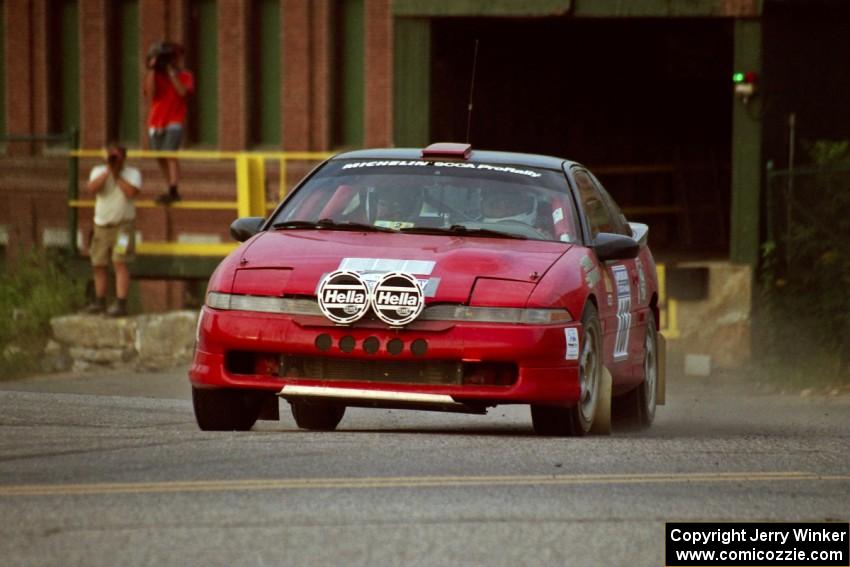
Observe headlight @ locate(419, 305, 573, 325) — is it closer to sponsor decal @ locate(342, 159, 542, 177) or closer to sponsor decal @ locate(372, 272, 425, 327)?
sponsor decal @ locate(372, 272, 425, 327)

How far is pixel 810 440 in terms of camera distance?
36.8ft

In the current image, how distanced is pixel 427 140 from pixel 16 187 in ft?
17.6

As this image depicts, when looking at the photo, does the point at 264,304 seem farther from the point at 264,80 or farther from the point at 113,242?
the point at 264,80

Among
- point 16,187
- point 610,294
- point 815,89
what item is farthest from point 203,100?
point 610,294

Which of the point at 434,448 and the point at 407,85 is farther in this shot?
the point at 407,85

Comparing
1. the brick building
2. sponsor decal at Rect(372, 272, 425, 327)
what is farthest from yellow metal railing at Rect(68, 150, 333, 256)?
sponsor decal at Rect(372, 272, 425, 327)

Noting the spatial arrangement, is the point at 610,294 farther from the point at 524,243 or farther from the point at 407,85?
the point at 407,85

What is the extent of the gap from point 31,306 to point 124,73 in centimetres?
337

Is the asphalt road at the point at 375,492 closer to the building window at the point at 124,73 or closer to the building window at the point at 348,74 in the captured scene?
the building window at the point at 348,74

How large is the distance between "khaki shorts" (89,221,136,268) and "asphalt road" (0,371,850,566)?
1019 centimetres

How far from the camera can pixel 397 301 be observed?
9.99 metres

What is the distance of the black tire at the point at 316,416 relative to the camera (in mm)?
11828

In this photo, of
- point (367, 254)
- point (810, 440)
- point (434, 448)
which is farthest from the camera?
point (810, 440)

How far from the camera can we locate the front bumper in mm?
10016
